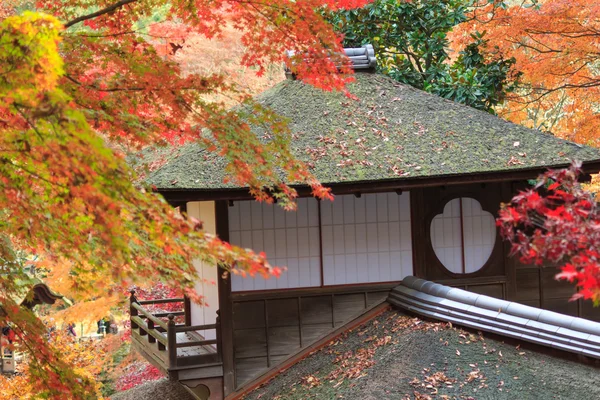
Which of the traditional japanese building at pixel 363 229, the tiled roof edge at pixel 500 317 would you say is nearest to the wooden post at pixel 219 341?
the traditional japanese building at pixel 363 229

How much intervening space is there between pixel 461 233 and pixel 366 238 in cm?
130

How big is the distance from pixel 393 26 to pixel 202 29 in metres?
8.04

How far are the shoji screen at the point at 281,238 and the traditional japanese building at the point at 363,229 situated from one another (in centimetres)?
1

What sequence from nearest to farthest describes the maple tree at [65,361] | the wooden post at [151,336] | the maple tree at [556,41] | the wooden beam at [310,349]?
the wooden beam at [310,349] → the wooden post at [151,336] → the maple tree at [65,361] → the maple tree at [556,41]

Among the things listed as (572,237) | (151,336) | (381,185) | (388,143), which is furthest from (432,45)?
(572,237)

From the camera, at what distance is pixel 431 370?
771 centimetres

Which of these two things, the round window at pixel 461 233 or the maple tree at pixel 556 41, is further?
the maple tree at pixel 556 41

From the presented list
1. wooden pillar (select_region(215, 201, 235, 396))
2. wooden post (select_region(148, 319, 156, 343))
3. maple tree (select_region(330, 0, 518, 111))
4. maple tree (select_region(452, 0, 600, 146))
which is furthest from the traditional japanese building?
maple tree (select_region(330, 0, 518, 111))

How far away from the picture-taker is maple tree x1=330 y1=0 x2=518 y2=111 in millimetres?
14781

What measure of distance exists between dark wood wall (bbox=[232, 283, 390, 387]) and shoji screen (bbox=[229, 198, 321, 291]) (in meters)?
0.14

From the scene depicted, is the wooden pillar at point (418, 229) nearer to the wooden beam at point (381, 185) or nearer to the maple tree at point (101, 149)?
the wooden beam at point (381, 185)

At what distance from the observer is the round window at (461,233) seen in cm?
1016

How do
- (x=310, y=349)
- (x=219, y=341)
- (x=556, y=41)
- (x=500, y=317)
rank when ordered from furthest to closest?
(x=556, y=41) < (x=310, y=349) < (x=219, y=341) < (x=500, y=317)

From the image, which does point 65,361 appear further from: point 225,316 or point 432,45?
point 432,45
